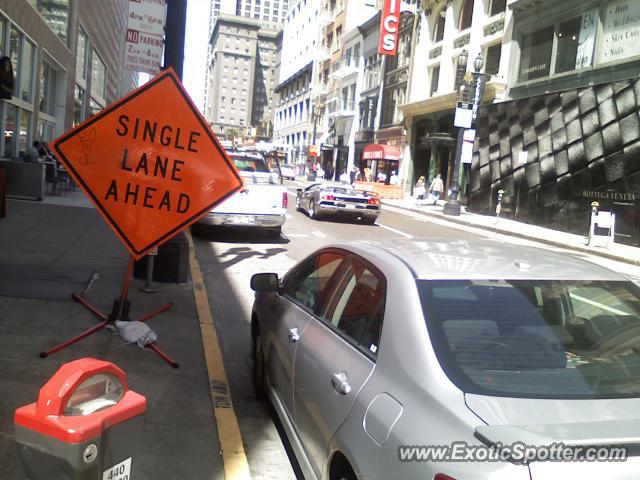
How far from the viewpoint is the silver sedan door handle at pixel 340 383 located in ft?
8.55

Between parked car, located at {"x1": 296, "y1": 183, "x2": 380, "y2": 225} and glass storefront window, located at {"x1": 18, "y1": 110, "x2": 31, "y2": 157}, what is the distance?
9647mm

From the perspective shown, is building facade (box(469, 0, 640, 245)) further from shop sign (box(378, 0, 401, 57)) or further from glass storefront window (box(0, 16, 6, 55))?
glass storefront window (box(0, 16, 6, 55))

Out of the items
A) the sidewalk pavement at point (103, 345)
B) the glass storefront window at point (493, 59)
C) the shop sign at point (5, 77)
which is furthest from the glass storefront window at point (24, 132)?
the glass storefront window at point (493, 59)

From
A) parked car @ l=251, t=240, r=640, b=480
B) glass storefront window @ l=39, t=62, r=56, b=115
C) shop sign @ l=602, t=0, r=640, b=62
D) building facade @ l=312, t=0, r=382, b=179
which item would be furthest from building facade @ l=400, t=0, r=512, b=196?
parked car @ l=251, t=240, r=640, b=480

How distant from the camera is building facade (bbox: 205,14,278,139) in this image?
6634 inches

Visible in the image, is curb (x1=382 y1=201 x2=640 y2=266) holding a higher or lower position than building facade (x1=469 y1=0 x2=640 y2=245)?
lower

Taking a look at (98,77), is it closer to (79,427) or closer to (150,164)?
(150,164)

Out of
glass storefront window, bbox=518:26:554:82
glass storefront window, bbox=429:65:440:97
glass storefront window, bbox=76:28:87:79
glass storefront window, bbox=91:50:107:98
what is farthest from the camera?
glass storefront window, bbox=429:65:440:97

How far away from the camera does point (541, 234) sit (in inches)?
800

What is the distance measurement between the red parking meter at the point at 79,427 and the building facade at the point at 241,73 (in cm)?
16524

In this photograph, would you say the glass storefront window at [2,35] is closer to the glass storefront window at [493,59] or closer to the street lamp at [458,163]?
the street lamp at [458,163]

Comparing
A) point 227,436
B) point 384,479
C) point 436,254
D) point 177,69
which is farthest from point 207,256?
point 384,479

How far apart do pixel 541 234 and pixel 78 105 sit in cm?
2344

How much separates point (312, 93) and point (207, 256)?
58.5 m
